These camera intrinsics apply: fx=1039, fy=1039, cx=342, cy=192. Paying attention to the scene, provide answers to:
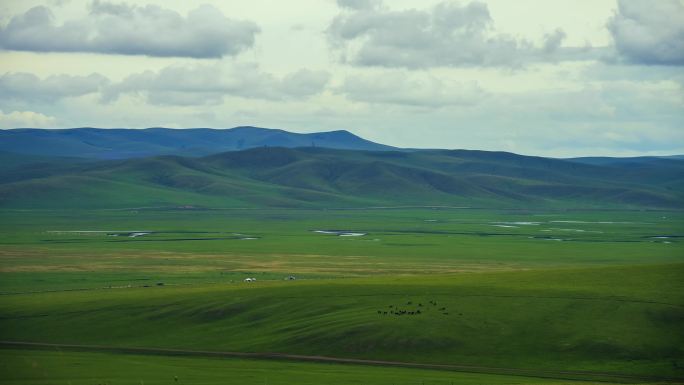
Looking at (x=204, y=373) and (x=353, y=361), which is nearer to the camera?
(x=204, y=373)

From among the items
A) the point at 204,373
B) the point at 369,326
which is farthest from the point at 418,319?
the point at 204,373

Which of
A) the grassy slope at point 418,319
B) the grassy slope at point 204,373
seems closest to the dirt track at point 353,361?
the grassy slope at point 418,319

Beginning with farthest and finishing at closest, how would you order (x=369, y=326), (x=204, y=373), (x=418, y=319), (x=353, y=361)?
1. (x=418, y=319)
2. (x=369, y=326)
3. (x=353, y=361)
4. (x=204, y=373)

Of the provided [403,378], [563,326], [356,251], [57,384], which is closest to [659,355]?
[563,326]

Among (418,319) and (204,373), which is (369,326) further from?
(204,373)

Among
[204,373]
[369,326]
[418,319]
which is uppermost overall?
[418,319]

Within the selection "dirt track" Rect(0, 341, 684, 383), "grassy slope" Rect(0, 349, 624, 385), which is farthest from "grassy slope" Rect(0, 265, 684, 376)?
"grassy slope" Rect(0, 349, 624, 385)

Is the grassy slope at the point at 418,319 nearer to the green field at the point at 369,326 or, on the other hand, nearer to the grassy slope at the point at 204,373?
the green field at the point at 369,326

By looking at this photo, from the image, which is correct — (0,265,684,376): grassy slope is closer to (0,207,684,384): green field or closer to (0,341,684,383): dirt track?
(0,207,684,384): green field

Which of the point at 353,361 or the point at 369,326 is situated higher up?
the point at 369,326
